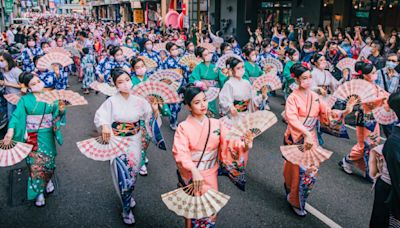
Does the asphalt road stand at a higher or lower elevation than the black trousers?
lower

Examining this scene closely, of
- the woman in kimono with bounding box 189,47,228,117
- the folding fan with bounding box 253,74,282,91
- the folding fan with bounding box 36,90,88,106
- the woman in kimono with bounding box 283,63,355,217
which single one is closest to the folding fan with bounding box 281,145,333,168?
the woman in kimono with bounding box 283,63,355,217

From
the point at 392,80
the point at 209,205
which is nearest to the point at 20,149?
the point at 209,205

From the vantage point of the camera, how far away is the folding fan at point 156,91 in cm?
436

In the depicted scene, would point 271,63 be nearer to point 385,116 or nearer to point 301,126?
point 385,116

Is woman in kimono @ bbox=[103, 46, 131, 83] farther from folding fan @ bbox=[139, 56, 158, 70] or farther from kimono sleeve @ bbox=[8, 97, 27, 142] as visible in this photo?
kimono sleeve @ bbox=[8, 97, 27, 142]

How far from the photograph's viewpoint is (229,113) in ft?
17.1

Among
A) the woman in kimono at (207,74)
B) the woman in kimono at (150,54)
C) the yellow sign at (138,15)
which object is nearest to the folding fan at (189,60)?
the woman in kimono at (150,54)

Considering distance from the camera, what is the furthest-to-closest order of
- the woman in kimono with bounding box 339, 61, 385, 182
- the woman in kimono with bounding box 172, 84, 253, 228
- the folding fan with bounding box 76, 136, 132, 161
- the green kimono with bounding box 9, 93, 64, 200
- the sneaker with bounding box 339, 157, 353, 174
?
the sneaker with bounding box 339, 157, 353, 174, the woman in kimono with bounding box 339, 61, 385, 182, the green kimono with bounding box 9, 93, 64, 200, the folding fan with bounding box 76, 136, 132, 161, the woman in kimono with bounding box 172, 84, 253, 228

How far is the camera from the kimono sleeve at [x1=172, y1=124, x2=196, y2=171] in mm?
2965

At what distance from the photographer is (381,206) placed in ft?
9.85

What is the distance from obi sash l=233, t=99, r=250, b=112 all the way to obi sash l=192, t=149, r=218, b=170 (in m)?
2.27

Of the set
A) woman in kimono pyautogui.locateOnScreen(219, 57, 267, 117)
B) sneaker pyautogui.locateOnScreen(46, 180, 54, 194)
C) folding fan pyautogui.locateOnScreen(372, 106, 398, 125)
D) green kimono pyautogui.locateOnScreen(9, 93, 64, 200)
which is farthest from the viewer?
woman in kimono pyautogui.locateOnScreen(219, 57, 267, 117)

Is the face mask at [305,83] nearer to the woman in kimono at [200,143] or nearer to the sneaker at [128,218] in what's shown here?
the woman in kimono at [200,143]

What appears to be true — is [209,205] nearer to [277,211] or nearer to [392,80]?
[277,211]
